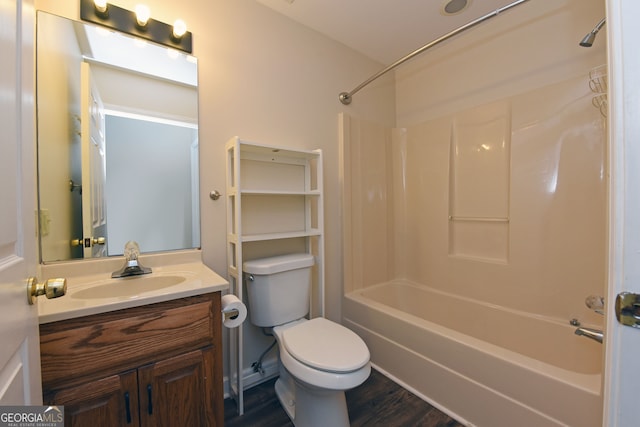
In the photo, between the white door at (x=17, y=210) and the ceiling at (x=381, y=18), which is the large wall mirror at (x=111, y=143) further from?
the ceiling at (x=381, y=18)

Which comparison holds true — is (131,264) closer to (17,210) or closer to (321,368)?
(17,210)

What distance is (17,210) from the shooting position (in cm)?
53

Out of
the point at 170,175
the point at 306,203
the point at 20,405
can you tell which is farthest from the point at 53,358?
the point at 306,203

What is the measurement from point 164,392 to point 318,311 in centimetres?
115

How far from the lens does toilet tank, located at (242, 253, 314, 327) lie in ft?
4.91

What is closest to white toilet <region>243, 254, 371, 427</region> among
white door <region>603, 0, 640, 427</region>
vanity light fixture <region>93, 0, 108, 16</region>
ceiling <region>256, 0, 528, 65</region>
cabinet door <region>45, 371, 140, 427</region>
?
cabinet door <region>45, 371, 140, 427</region>

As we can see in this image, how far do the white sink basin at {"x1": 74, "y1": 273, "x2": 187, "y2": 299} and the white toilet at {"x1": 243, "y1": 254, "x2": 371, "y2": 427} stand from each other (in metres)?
0.43

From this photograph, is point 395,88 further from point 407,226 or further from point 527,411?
point 527,411

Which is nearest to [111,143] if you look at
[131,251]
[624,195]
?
[131,251]

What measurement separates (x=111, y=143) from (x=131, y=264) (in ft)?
1.97

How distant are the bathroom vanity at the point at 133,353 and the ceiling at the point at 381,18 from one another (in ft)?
A: 5.90

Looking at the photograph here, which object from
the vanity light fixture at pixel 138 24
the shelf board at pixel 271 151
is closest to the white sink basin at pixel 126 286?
the shelf board at pixel 271 151

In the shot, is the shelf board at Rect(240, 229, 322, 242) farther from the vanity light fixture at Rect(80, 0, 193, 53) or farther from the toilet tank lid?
the vanity light fixture at Rect(80, 0, 193, 53)

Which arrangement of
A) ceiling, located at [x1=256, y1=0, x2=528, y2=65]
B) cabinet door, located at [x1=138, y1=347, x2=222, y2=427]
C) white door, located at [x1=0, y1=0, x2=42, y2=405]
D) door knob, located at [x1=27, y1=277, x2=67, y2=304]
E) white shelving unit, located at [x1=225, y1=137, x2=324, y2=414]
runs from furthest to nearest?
ceiling, located at [x1=256, y1=0, x2=528, y2=65] → white shelving unit, located at [x1=225, y1=137, x2=324, y2=414] → cabinet door, located at [x1=138, y1=347, x2=222, y2=427] → door knob, located at [x1=27, y1=277, x2=67, y2=304] → white door, located at [x1=0, y1=0, x2=42, y2=405]
